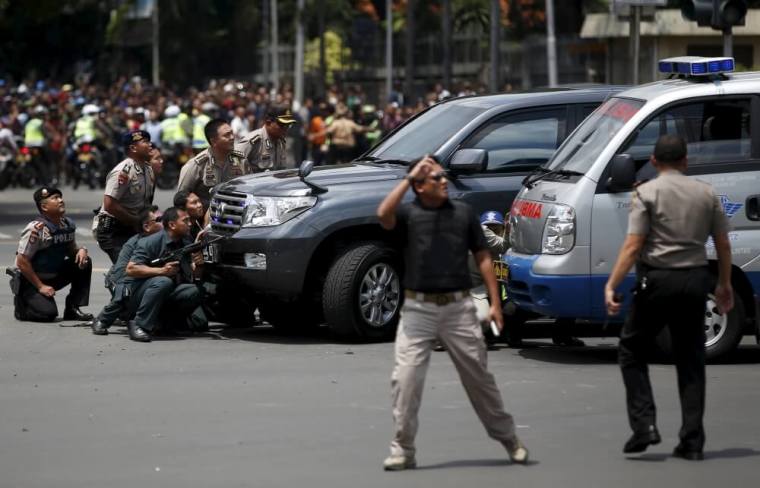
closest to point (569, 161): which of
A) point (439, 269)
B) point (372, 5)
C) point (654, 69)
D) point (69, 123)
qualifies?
point (439, 269)

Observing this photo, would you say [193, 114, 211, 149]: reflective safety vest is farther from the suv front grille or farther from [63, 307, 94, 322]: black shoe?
the suv front grille

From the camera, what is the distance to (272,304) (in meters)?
12.9

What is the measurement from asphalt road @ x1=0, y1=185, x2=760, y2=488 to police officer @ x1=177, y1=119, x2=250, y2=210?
1563 mm

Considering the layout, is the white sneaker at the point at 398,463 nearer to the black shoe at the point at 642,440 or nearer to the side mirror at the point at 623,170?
the black shoe at the point at 642,440

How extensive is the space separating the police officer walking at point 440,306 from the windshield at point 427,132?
4.50 metres

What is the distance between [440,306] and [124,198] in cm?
599

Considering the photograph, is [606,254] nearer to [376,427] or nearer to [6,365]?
[376,427]

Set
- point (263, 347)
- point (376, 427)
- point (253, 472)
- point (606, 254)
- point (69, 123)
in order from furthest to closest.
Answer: point (69, 123) → point (263, 347) → point (606, 254) → point (376, 427) → point (253, 472)

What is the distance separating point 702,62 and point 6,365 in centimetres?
503

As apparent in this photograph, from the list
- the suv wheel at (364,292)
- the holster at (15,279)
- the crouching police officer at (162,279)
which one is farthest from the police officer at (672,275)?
the holster at (15,279)

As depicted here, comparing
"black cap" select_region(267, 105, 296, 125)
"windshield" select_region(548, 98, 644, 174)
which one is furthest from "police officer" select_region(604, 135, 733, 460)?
"black cap" select_region(267, 105, 296, 125)

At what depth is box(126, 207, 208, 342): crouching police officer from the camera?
12.0 m

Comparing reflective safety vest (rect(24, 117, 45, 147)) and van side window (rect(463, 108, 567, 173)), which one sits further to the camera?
reflective safety vest (rect(24, 117, 45, 147))

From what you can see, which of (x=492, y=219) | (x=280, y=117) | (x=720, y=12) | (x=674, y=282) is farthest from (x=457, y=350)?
(x=720, y=12)
